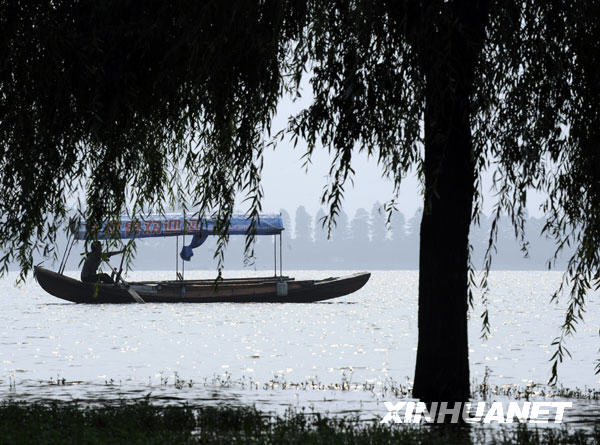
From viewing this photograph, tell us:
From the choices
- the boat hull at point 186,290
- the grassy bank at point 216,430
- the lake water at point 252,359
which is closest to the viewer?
the grassy bank at point 216,430

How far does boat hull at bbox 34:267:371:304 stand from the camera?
55531mm

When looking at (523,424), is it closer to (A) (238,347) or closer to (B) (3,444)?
(B) (3,444)

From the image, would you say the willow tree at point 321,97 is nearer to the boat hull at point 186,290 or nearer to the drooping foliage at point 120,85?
the drooping foliage at point 120,85

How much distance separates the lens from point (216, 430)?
9.30 m

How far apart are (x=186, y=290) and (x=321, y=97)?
4668 cm

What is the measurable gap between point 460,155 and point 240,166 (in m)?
2.75

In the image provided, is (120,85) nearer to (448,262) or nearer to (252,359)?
(448,262)

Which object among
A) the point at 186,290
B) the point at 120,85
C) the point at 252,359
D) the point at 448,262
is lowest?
the point at 252,359

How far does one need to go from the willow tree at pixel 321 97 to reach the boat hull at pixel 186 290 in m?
44.1

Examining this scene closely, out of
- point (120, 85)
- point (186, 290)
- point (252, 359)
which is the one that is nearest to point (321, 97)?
point (120, 85)

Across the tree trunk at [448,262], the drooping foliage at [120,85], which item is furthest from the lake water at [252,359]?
the drooping foliage at [120,85]

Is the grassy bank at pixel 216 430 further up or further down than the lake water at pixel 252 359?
further up

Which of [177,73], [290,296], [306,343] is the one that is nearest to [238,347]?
[306,343]

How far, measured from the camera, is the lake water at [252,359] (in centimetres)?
1382
